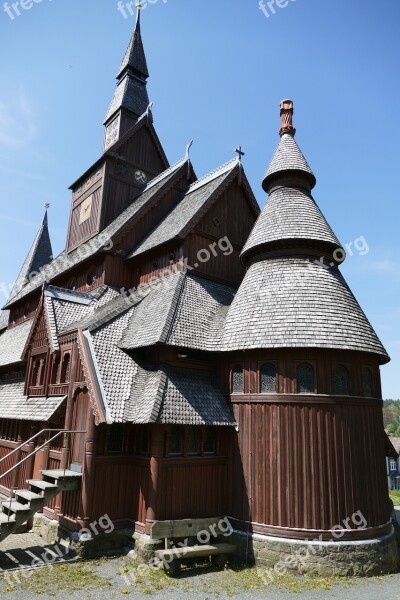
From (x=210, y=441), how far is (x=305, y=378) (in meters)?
3.75

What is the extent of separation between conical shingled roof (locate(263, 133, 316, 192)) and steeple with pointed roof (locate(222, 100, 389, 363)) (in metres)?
0.04

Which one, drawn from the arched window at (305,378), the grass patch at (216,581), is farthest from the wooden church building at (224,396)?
the grass patch at (216,581)

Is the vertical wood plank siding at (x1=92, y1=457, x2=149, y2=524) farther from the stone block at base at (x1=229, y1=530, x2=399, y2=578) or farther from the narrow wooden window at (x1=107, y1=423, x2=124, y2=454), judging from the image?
the stone block at base at (x1=229, y1=530, x2=399, y2=578)

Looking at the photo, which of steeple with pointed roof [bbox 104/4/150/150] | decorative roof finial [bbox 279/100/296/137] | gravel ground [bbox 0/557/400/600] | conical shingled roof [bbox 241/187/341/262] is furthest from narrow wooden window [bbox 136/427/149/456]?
steeple with pointed roof [bbox 104/4/150/150]

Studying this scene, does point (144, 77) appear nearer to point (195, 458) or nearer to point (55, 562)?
point (195, 458)

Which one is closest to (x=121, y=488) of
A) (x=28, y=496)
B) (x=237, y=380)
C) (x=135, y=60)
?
(x=28, y=496)

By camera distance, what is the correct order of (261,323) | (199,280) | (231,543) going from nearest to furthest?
(231,543) → (261,323) → (199,280)

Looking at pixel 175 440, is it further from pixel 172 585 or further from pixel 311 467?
pixel 311 467

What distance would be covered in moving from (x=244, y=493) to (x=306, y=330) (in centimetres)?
536

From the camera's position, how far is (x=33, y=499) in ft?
38.9

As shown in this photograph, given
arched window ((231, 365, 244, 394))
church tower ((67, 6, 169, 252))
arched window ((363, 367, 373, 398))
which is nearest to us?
arched window ((363, 367, 373, 398))

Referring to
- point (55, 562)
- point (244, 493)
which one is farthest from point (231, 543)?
point (55, 562)

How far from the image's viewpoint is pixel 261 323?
13.9 metres

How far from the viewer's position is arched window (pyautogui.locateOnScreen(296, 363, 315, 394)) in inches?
511
